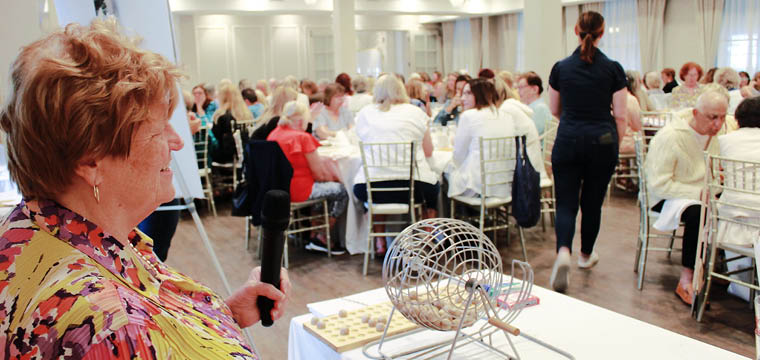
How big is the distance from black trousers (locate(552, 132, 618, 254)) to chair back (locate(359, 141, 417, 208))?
94cm

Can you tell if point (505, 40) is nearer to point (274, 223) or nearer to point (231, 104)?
point (231, 104)

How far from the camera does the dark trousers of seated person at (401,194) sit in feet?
14.4

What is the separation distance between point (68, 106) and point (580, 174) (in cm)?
331

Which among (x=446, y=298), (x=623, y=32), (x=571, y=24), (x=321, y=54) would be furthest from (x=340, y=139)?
(x=321, y=54)

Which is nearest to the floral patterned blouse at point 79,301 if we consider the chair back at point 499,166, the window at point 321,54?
the chair back at point 499,166

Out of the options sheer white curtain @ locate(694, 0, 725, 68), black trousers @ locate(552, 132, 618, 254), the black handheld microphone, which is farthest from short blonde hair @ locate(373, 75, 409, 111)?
sheer white curtain @ locate(694, 0, 725, 68)

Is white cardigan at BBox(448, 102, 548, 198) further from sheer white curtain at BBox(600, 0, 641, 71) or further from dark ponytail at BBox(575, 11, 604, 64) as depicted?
sheer white curtain at BBox(600, 0, 641, 71)

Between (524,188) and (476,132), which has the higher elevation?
(476,132)

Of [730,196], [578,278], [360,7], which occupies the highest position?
[360,7]

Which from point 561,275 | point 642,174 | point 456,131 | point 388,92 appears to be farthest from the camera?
point 456,131

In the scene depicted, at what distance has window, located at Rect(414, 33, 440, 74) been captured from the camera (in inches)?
698

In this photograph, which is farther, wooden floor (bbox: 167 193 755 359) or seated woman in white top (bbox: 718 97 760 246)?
wooden floor (bbox: 167 193 755 359)

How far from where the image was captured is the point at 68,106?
91 centimetres

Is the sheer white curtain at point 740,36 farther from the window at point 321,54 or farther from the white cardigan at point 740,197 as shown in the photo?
the white cardigan at point 740,197
